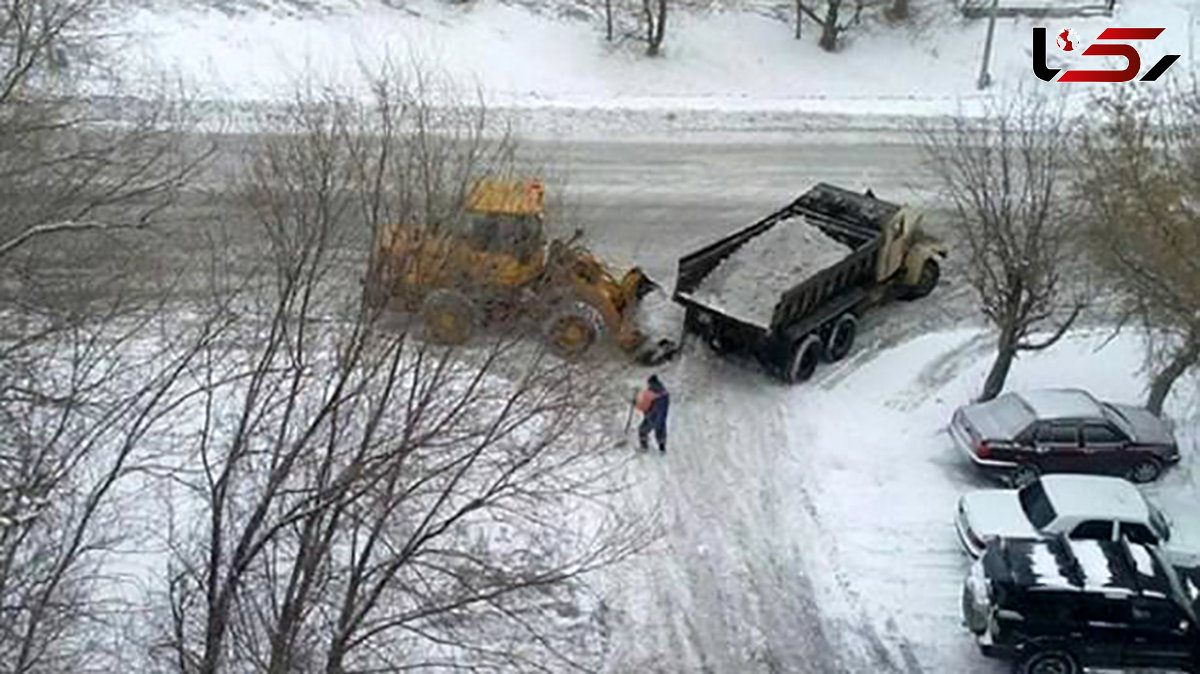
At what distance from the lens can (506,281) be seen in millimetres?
18344

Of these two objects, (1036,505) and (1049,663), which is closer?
(1049,663)

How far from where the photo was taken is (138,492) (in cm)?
1873

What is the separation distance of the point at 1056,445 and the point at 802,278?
423 cm

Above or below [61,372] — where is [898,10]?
above

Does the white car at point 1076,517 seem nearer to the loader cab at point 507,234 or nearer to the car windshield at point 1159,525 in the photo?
the car windshield at point 1159,525

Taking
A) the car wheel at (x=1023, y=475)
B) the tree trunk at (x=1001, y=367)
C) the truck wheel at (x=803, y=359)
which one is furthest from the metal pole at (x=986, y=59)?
Answer: the car wheel at (x=1023, y=475)

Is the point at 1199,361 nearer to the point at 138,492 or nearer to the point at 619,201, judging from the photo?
the point at 619,201

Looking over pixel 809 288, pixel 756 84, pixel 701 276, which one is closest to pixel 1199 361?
pixel 809 288

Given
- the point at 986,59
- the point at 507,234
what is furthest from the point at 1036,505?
the point at 986,59

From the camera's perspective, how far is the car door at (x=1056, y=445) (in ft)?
67.5

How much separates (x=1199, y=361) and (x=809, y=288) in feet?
17.2

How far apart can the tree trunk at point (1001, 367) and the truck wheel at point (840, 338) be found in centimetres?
207

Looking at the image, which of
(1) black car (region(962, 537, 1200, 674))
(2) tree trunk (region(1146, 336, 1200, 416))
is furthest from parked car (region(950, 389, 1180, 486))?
(1) black car (region(962, 537, 1200, 674))

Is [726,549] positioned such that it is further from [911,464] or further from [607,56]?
[607,56]
